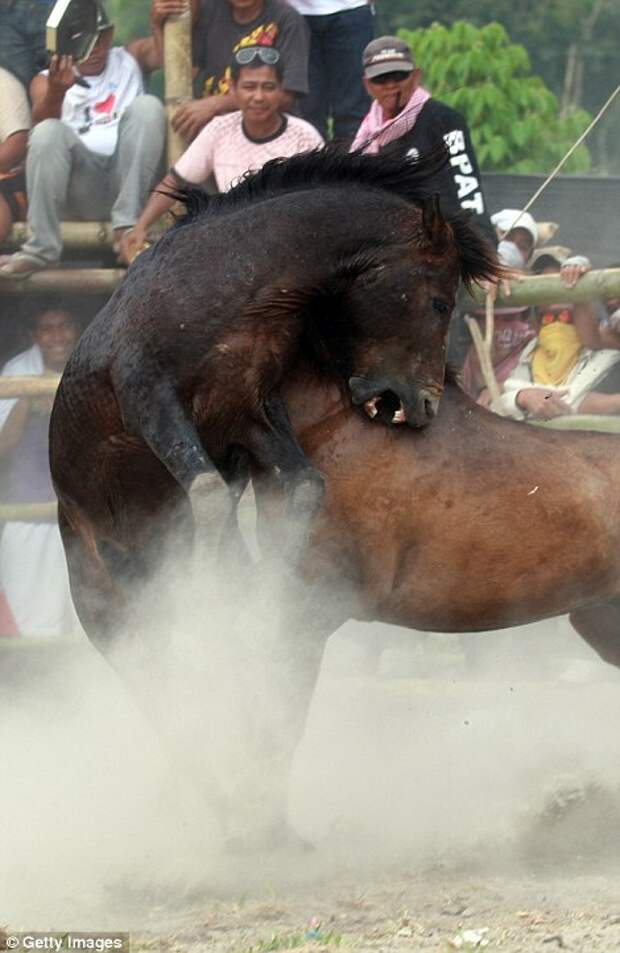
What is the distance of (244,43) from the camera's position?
8000mm

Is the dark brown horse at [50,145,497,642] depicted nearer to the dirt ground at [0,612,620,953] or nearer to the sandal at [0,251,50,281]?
the dirt ground at [0,612,620,953]

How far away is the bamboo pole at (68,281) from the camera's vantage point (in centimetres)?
816

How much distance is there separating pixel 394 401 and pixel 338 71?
11.3 feet

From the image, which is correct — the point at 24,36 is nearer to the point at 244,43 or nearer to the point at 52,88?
the point at 52,88

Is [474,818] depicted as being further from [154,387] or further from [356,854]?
[154,387]

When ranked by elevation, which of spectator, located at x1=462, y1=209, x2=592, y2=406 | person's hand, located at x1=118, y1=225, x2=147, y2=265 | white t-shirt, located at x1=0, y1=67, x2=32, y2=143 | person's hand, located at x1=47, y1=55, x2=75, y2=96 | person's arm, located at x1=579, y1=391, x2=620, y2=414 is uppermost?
person's hand, located at x1=47, y1=55, x2=75, y2=96

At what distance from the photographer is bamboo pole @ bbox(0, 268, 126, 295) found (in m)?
8.16

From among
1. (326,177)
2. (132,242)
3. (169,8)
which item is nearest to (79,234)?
(132,242)

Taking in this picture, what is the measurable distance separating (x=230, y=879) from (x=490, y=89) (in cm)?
963

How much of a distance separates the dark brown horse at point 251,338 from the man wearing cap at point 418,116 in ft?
6.59

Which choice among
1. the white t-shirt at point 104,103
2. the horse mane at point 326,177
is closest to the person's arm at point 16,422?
the white t-shirt at point 104,103

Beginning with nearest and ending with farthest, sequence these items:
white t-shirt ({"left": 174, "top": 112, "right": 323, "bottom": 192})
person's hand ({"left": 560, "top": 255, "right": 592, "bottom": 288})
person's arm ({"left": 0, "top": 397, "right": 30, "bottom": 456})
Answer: white t-shirt ({"left": 174, "top": 112, "right": 323, "bottom": 192}), person's hand ({"left": 560, "top": 255, "right": 592, "bottom": 288}), person's arm ({"left": 0, "top": 397, "right": 30, "bottom": 456})

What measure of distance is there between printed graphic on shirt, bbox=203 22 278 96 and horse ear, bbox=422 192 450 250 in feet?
10.2

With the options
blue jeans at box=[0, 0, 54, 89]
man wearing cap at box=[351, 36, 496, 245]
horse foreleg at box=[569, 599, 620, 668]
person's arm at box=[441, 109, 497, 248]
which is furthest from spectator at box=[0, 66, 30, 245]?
horse foreleg at box=[569, 599, 620, 668]
